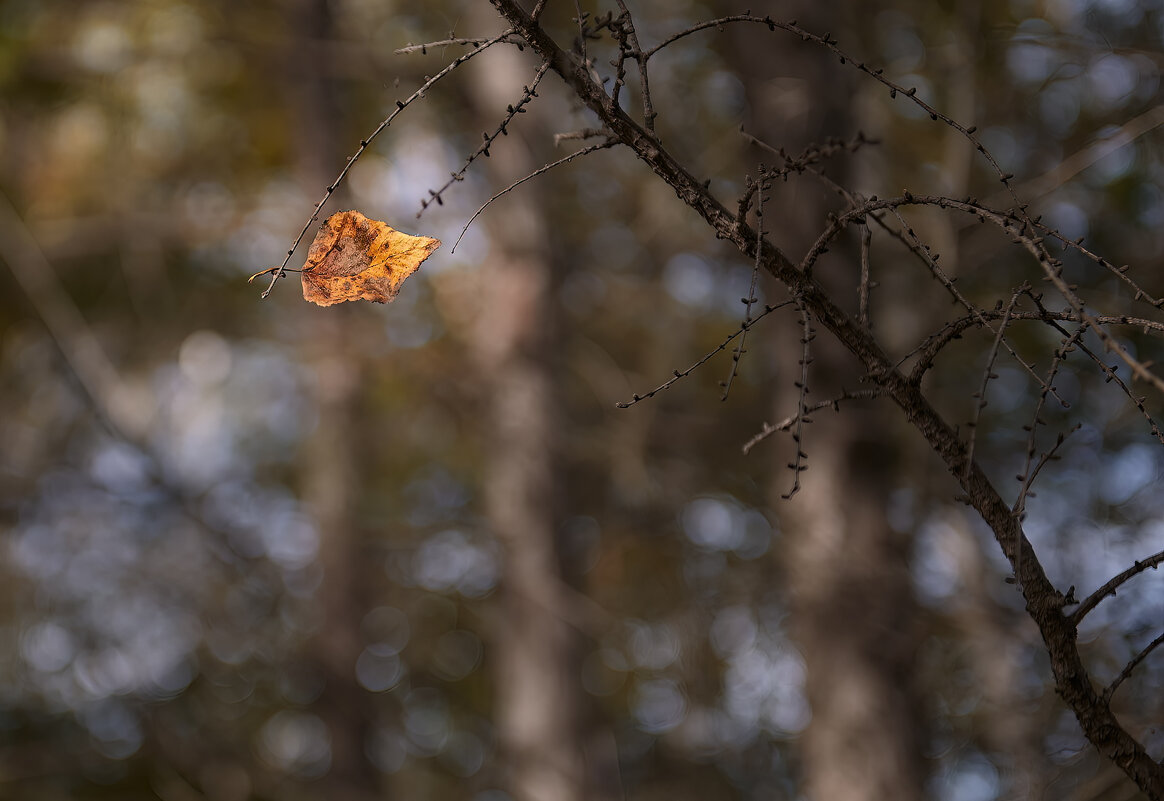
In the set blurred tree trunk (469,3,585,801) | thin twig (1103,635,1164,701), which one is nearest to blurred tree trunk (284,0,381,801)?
blurred tree trunk (469,3,585,801)

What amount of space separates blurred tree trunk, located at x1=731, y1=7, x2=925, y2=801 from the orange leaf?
6.41 ft

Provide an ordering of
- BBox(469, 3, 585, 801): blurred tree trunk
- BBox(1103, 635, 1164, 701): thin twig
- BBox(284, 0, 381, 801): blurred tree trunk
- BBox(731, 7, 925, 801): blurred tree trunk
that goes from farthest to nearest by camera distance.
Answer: BBox(284, 0, 381, 801): blurred tree trunk, BBox(469, 3, 585, 801): blurred tree trunk, BBox(731, 7, 925, 801): blurred tree trunk, BBox(1103, 635, 1164, 701): thin twig

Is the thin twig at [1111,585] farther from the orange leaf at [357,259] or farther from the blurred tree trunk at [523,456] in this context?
the blurred tree trunk at [523,456]

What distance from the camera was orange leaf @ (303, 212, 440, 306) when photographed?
105 cm

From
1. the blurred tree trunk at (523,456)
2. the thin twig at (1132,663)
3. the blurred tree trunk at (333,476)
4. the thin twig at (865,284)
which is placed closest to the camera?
the thin twig at (1132,663)

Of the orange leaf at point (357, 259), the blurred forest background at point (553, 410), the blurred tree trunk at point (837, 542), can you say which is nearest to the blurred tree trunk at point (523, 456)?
the blurred forest background at point (553, 410)

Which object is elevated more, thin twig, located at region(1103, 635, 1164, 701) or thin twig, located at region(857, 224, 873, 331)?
thin twig, located at region(857, 224, 873, 331)

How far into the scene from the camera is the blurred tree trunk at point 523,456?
12.8 ft

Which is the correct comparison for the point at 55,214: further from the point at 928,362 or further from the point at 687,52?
the point at 928,362

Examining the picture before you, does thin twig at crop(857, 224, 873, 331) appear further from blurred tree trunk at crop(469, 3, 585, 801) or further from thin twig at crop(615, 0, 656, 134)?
blurred tree trunk at crop(469, 3, 585, 801)

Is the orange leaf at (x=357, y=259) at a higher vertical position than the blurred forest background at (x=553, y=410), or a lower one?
lower

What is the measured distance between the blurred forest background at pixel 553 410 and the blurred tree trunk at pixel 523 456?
19mm

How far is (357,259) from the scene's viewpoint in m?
1.08

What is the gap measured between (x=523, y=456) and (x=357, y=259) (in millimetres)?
3054
